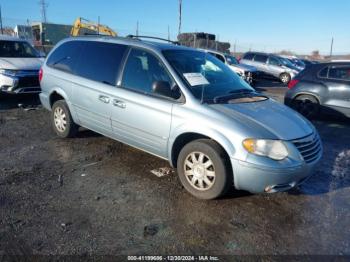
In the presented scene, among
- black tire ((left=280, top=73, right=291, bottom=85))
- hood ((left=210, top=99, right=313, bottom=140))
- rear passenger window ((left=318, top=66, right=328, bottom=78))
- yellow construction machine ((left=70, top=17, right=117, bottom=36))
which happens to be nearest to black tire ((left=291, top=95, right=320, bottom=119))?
rear passenger window ((left=318, top=66, right=328, bottom=78))

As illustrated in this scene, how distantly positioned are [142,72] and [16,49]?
6929mm

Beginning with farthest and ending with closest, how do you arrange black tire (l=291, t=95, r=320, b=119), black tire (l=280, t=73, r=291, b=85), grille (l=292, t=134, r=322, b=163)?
black tire (l=280, t=73, r=291, b=85), black tire (l=291, t=95, r=320, b=119), grille (l=292, t=134, r=322, b=163)

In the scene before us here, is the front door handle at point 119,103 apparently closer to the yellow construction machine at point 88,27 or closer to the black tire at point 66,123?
the black tire at point 66,123

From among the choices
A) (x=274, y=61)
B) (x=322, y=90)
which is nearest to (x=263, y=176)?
(x=322, y=90)

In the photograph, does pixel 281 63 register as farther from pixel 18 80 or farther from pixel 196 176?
pixel 196 176

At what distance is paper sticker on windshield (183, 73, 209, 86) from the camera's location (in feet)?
14.1

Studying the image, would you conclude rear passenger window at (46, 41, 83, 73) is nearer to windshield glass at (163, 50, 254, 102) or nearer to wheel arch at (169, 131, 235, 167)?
windshield glass at (163, 50, 254, 102)

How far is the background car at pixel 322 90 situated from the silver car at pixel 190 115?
176 inches

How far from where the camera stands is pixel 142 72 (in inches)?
182

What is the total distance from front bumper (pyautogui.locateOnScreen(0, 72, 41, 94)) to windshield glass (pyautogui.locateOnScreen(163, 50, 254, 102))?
18.1ft

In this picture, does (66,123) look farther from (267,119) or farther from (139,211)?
(267,119)

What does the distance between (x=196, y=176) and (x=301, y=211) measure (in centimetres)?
130

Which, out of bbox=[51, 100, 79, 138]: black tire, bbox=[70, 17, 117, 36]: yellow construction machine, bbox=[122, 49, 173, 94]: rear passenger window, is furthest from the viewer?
bbox=[70, 17, 117, 36]: yellow construction machine

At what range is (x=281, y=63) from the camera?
2066cm
